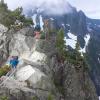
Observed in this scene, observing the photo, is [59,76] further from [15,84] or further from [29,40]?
[15,84]

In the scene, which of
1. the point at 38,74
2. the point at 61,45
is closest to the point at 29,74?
the point at 38,74

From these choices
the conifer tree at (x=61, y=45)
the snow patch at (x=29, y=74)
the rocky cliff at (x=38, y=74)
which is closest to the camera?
the rocky cliff at (x=38, y=74)

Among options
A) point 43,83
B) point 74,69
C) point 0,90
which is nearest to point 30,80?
point 43,83

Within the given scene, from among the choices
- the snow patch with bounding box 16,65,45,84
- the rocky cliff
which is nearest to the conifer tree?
the rocky cliff

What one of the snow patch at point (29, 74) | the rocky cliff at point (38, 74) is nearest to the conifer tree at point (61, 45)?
the rocky cliff at point (38, 74)

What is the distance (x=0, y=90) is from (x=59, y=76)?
14.9 metres

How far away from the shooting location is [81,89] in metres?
61.0

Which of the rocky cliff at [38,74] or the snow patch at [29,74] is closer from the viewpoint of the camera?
the rocky cliff at [38,74]

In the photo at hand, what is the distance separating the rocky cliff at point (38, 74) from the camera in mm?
45959

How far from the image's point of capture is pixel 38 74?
49.1 meters

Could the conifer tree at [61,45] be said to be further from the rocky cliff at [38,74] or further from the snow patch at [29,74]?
the snow patch at [29,74]

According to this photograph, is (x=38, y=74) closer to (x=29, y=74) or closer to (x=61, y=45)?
(x=29, y=74)

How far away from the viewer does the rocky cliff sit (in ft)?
151

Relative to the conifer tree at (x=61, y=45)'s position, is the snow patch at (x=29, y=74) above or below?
below
